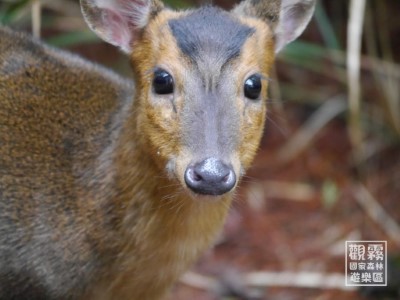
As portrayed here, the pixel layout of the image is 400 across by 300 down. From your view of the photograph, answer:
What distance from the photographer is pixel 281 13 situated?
438 cm

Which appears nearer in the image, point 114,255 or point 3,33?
point 114,255

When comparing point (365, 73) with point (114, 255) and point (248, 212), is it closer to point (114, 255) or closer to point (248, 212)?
point (248, 212)

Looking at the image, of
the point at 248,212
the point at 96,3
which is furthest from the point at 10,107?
the point at 248,212

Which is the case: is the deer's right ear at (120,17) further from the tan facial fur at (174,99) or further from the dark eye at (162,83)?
the dark eye at (162,83)

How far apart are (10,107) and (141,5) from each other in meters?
0.84

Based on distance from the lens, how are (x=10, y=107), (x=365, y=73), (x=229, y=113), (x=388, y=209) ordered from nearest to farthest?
(x=229, y=113)
(x=10, y=107)
(x=388, y=209)
(x=365, y=73)

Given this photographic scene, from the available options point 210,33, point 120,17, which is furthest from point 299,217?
point 210,33

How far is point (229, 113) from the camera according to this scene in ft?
12.4

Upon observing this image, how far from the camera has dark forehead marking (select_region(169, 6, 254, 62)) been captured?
3.86 meters

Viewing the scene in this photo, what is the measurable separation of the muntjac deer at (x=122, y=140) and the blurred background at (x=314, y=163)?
974 mm
